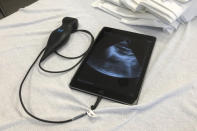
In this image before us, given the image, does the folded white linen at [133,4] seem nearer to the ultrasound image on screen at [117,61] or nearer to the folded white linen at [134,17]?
the folded white linen at [134,17]

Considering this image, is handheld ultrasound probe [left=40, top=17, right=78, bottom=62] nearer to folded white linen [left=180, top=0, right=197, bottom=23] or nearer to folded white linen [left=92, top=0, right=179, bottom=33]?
folded white linen [left=92, top=0, right=179, bottom=33]

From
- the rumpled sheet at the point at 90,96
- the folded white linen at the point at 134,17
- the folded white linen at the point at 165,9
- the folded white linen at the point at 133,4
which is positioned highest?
the folded white linen at the point at 165,9

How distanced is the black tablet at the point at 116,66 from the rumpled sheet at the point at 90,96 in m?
0.02

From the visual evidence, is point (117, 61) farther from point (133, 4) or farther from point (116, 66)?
point (133, 4)

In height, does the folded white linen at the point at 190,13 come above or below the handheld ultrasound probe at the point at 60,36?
above

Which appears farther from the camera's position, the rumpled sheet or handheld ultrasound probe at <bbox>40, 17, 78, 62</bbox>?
handheld ultrasound probe at <bbox>40, 17, 78, 62</bbox>

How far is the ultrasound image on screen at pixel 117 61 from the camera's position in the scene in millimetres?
520

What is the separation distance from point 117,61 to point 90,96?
13cm

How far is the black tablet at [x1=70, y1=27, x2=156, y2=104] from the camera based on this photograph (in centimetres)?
49

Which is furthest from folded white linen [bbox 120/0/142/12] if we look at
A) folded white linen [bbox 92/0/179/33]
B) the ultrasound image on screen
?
the ultrasound image on screen

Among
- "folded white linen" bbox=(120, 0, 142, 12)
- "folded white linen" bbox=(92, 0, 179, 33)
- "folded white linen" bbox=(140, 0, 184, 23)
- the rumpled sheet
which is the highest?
"folded white linen" bbox=(140, 0, 184, 23)

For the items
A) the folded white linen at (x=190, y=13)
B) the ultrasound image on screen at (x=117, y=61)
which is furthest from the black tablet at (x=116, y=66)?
the folded white linen at (x=190, y=13)

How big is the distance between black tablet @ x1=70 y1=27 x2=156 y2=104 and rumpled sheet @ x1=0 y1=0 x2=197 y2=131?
0.07 ft

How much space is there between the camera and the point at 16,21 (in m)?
0.73
